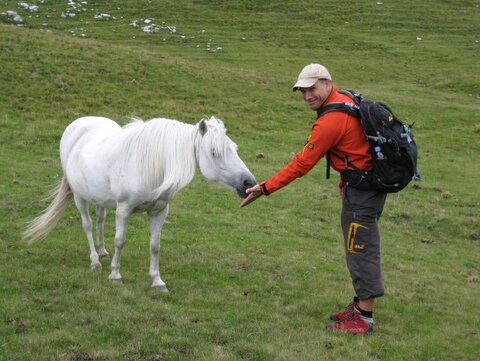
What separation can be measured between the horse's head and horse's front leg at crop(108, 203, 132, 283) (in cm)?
145

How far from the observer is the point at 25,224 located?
37.1 ft

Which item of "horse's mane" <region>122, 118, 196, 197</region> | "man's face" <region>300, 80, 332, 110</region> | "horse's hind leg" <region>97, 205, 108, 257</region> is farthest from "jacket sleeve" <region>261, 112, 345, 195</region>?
"horse's hind leg" <region>97, 205, 108, 257</region>

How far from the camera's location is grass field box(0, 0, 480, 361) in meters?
6.76

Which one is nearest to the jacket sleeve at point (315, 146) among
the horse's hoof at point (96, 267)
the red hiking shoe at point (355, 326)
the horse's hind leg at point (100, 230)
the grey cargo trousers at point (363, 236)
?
the grey cargo trousers at point (363, 236)

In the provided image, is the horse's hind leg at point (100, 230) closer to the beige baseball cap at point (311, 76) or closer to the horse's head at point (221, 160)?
the horse's head at point (221, 160)

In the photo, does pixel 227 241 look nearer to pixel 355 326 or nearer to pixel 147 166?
pixel 147 166

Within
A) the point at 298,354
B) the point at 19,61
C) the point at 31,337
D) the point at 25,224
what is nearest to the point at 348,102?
the point at 298,354

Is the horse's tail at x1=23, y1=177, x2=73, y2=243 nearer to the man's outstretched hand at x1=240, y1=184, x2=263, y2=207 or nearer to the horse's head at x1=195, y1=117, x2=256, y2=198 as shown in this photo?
the horse's head at x1=195, y1=117, x2=256, y2=198

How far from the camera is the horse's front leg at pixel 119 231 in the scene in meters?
8.00

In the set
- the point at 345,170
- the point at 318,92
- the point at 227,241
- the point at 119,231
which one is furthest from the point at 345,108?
the point at 227,241

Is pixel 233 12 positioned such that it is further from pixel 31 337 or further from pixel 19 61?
pixel 31 337

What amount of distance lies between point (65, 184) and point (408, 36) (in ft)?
190

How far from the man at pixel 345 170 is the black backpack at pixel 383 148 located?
97 millimetres

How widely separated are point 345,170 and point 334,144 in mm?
386
